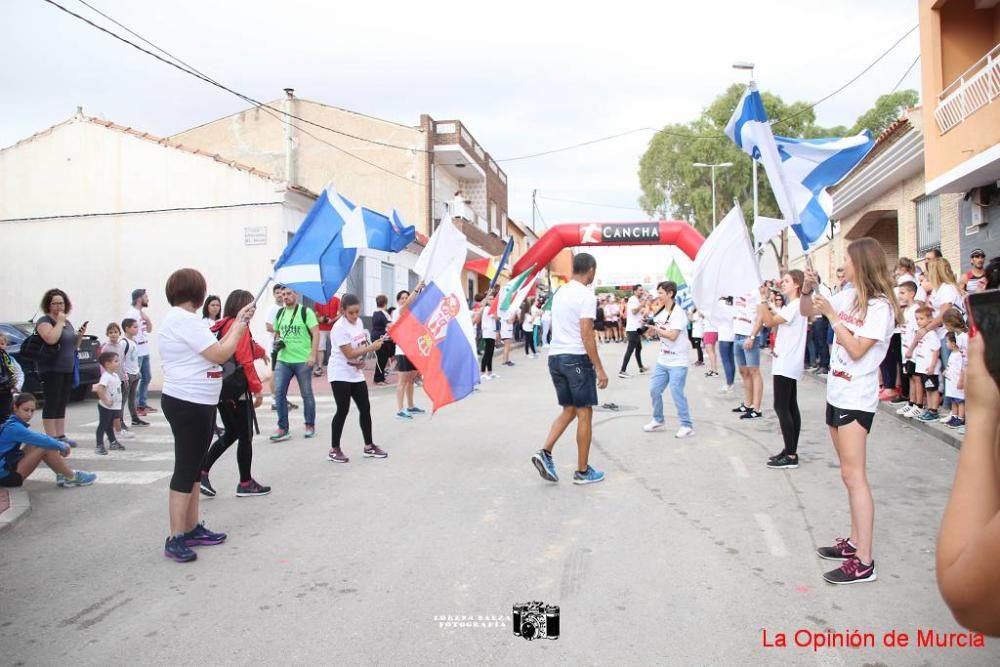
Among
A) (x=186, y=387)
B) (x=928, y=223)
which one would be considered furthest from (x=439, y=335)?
(x=928, y=223)

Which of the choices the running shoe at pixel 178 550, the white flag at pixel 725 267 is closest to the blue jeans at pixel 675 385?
the white flag at pixel 725 267

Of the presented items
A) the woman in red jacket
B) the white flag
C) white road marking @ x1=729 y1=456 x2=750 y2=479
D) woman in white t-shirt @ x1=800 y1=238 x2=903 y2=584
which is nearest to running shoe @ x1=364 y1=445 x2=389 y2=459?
the woman in red jacket

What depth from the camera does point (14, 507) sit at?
18.7ft

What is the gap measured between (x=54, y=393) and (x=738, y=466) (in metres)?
7.12

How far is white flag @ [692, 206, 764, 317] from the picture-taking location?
736 centimetres

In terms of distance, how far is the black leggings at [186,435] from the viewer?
4508 mm

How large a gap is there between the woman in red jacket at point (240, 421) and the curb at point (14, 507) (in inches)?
52.8

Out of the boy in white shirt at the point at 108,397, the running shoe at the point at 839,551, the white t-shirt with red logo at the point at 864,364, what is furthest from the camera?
the boy in white shirt at the point at 108,397

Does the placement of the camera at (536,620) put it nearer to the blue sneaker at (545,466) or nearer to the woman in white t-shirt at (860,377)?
the woman in white t-shirt at (860,377)

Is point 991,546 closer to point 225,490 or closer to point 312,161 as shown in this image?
point 225,490

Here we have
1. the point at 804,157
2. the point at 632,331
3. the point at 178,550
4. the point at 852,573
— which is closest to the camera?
the point at 852,573

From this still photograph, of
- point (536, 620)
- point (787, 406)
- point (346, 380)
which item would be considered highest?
point (346, 380)

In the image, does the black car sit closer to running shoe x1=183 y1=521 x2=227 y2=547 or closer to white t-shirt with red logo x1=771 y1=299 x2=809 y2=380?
running shoe x1=183 y1=521 x2=227 y2=547

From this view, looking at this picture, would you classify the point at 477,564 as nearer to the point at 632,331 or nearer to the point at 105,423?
the point at 105,423
